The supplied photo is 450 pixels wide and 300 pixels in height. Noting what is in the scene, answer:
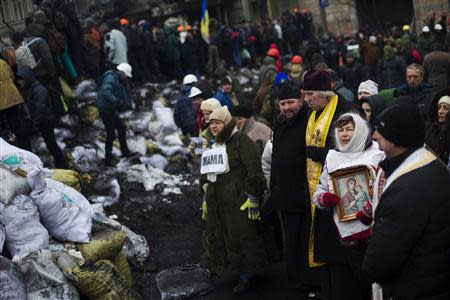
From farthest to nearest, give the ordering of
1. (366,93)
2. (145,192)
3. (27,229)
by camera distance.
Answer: (145,192) → (366,93) → (27,229)

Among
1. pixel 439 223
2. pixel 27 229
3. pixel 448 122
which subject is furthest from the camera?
pixel 27 229

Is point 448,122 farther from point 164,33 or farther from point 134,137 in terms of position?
point 164,33

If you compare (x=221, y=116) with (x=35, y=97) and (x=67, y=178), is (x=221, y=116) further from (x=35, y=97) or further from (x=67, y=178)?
(x=35, y=97)

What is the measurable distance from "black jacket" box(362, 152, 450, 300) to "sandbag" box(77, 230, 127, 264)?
3.26m

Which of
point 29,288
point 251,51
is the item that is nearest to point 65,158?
point 29,288

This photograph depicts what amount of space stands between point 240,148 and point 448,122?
1.74 m

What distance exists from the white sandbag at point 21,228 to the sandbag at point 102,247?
0.36 metres

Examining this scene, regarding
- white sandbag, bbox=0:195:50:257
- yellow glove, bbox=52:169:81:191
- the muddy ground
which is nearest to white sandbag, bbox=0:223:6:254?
white sandbag, bbox=0:195:50:257

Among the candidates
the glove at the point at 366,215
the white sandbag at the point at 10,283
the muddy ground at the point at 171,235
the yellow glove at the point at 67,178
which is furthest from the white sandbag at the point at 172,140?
the glove at the point at 366,215

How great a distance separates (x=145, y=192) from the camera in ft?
31.0

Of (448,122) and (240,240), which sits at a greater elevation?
(448,122)

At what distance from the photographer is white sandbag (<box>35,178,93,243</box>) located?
5945 mm

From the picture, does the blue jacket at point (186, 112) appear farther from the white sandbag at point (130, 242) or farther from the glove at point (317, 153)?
the glove at point (317, 153)

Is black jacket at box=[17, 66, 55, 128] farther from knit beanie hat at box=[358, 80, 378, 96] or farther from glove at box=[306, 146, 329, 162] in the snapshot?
glove at box=[306, 146, 329, 162]
